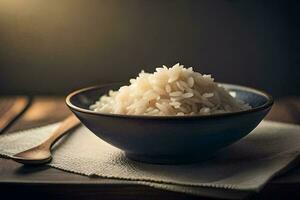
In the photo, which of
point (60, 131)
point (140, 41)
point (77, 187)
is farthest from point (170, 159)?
point (140, 41)

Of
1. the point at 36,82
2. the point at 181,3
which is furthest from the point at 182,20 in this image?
the point at 36,82

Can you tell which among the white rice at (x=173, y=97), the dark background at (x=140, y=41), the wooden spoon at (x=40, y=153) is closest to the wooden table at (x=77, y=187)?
the wooden spoon at (x=40, y=153)

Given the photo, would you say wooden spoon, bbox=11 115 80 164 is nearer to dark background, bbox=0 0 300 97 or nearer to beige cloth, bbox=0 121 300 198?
beige cloth, bbox=0 121 300 198

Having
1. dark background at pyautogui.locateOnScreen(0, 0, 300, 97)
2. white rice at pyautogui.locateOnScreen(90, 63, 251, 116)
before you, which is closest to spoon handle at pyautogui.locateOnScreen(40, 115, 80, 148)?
white rice at pyautogui.locateOnScreen(90, 63, 251, 116)

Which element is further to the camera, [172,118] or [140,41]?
[140,41]

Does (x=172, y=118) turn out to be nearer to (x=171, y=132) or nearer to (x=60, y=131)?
(x=171, y=132)

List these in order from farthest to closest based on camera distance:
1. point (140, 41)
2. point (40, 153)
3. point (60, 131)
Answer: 1. point (140, 41)
2. point (60, 131)
3. point (40, 153)

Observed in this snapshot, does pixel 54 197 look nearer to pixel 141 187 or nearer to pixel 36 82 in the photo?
pixel 141 187
